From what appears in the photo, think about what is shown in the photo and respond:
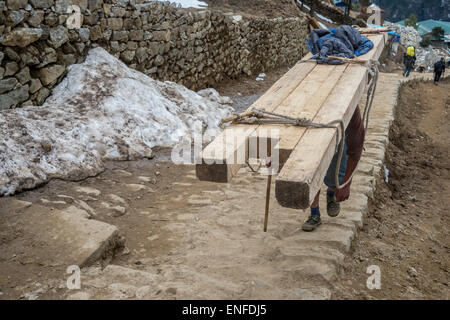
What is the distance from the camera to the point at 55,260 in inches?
91.7

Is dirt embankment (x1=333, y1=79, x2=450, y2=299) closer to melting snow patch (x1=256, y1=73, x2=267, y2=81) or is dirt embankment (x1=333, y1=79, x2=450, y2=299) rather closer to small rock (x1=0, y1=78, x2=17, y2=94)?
small rock (x1=0, y1=78, x2=17, y2=94)

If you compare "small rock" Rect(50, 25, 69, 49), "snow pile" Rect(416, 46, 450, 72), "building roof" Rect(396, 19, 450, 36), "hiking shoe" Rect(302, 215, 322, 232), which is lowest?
"snow pile" Rect(416, 46, 450, 72)

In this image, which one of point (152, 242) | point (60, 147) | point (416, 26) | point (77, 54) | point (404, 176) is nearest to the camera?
point (152, 242)

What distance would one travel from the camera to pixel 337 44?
350 cm

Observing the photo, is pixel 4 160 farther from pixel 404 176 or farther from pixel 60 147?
pixel 404 176

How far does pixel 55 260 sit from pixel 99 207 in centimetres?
117

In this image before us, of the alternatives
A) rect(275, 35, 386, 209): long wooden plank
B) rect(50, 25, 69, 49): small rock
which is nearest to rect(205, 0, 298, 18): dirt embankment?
rect(50, 25, 69, 49): small rock

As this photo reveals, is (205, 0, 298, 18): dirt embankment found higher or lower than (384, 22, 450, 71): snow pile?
higher

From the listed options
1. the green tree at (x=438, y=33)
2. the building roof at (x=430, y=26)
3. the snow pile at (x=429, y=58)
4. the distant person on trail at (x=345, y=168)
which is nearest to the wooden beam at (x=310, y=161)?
the distant person on trail at (x=345, y=168)

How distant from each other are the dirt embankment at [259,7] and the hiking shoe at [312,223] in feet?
35.1

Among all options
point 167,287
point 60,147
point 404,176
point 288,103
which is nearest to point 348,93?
point 288,103

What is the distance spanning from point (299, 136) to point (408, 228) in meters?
A: 2.31

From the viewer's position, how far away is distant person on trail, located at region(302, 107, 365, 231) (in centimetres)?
309

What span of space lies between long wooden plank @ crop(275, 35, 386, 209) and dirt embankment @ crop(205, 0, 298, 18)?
10876mm
